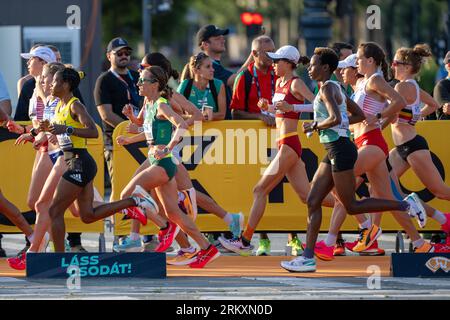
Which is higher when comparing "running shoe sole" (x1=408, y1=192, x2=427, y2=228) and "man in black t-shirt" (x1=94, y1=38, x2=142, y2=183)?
"man in black t-shirt" (x1=94, y1=38, x2=142, y2=183)

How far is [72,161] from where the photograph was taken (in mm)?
12406

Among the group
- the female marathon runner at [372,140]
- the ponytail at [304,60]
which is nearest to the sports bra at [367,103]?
the female marathon runner at [372,140]

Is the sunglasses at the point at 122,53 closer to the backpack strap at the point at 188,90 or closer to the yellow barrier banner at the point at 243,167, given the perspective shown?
the backpack strap at the point at 188,90

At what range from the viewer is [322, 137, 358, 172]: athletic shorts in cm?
1238

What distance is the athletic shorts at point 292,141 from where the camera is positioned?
44.8ft

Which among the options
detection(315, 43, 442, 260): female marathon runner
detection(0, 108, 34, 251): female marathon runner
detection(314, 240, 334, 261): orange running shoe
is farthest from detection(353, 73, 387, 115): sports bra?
detection(0, 108, 34, 251): female marathon runner

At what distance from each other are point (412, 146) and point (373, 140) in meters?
0.64

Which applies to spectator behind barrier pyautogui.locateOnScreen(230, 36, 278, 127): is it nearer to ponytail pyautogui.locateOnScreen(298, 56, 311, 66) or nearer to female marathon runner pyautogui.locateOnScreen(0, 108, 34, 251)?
ponytail pyautogui.locateOnScreen(298, 56, 311, 66)

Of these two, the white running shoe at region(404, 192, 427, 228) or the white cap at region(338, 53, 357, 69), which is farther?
the white cap at region(338, 53, 357, 69)

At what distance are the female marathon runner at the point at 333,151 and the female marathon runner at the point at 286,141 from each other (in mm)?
879

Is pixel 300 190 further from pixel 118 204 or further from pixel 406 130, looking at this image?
pixel 118 204

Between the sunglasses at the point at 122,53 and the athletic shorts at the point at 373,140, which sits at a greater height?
the sunglasses at the point at 122,53

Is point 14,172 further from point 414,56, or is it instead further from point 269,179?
point 414,56
